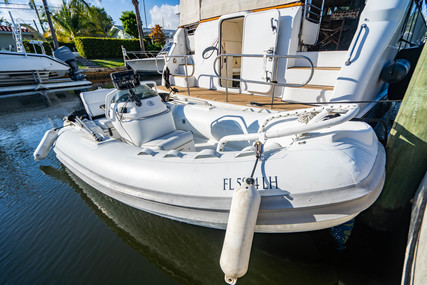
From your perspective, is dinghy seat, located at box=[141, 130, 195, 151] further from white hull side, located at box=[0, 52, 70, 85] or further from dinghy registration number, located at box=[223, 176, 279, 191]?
white hull side, located at box=[0, 52, 70, 85]

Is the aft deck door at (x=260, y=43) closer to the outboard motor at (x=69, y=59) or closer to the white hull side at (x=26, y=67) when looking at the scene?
the white hull side at (x=26, y=67)

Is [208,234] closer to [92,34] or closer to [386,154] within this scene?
[386,154]

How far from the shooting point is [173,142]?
111 inches

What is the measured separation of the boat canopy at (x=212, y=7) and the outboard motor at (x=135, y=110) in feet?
9.11

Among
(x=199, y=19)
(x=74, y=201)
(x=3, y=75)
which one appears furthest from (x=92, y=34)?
(x=74, y=201)

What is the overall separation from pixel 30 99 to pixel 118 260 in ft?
41.3

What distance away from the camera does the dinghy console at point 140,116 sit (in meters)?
2.79

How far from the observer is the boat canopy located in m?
3.83

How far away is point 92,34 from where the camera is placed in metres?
23.6

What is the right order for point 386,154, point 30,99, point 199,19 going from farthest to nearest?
1. point 30,99
2. point 199,19
3. point 386,154

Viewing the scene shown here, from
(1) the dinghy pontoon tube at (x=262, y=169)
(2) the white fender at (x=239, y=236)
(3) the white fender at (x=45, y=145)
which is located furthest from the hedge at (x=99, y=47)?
(2) the white fender at (x=239, y=236)

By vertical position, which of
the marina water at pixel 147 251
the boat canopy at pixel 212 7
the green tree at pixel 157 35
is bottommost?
the marina water at pixel 147 251

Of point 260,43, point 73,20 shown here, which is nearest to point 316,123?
point 260,43

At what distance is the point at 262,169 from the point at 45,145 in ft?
13.6
